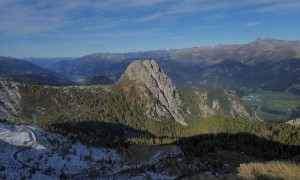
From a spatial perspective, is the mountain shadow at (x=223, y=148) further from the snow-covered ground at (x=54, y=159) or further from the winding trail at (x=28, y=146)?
the winding trail at (x=28, y=146)

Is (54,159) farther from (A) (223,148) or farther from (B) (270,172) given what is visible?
(B) (270,172)

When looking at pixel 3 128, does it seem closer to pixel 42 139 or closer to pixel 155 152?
pixel 42 139

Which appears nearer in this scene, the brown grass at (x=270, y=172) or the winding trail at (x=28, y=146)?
the brown grass at (x=270, y=172)

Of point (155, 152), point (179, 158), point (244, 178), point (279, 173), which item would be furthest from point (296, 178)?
point (155, 152)

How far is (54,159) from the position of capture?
216ft

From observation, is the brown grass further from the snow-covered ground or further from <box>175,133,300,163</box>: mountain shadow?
the snow-covered ground

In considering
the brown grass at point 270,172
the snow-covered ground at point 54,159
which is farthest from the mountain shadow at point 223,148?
the brown grass at point 270,172

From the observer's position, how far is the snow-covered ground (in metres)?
53.1

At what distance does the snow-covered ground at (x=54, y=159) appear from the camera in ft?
174

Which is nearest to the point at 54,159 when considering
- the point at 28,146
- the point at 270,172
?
the point at 28,146

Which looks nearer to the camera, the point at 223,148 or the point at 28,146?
the point at 28,146

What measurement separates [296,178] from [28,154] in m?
54.3

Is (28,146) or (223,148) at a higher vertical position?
(28,146)

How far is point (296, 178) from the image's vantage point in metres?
19.4
